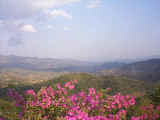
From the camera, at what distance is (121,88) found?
17338 centimetres

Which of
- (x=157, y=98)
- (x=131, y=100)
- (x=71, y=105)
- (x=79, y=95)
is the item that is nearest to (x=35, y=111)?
(x=71, y=105)

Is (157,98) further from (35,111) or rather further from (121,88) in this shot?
(121,88)

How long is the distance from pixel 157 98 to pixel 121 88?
168 meters

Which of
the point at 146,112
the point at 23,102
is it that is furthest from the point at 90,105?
the point at 23,102

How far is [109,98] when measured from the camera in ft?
28.4

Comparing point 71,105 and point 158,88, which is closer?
point 71,105

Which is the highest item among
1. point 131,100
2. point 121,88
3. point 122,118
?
point 131,100

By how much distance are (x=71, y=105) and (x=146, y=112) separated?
3.39 meters

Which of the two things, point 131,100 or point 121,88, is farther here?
point 121,88

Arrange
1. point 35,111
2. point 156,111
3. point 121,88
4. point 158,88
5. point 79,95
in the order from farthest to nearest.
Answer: point 121,88 < point 158,88 < point 79,95 < point 35,111 < point 156,111

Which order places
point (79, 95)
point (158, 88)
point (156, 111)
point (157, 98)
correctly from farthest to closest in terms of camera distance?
point (158, 88) → point (157, 98) → point (79, 95) → point (156, 111)

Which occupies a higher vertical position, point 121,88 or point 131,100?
point 131,100

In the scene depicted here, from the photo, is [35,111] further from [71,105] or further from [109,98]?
[109,98]

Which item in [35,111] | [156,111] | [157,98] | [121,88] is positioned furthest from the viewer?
[121,88]
